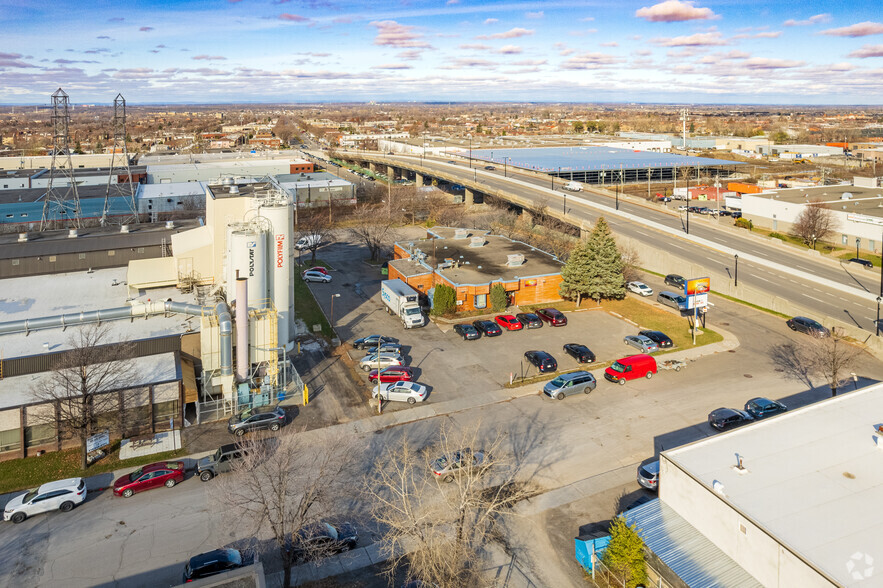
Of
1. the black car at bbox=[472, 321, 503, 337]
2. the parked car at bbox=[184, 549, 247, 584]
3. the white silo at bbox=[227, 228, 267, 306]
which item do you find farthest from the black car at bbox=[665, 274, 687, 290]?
the parked car at bbox=[184, 549, 247, 584]

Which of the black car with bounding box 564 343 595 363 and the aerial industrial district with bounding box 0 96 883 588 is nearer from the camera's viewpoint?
the aerial industrial district with bounding box 0 96 883 588

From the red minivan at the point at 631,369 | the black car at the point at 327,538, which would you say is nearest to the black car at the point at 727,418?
the red minivan at the point at 631,369

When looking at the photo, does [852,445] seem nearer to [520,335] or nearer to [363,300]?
[520,335]

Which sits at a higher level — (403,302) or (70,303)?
(70,303)

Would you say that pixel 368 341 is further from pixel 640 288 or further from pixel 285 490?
pixel 640 288

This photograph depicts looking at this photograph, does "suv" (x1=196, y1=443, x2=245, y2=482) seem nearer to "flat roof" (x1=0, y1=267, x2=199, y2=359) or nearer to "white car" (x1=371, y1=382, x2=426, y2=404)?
"white car" (x1=371, y1=382, x2=426, y2=404)

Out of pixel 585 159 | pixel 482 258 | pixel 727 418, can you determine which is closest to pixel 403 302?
pixel 482 258

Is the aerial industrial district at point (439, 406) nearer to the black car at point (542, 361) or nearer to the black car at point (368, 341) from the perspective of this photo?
the black car at point (542, 361)
